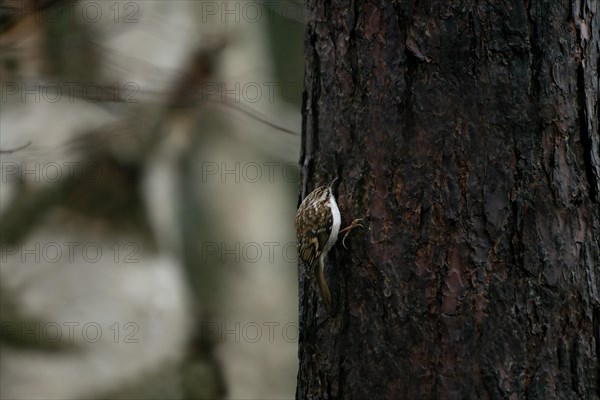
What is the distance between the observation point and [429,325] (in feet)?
6.48

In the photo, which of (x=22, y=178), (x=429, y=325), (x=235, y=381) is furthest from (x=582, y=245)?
(x=235, y=381)

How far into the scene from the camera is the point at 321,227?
7.26ft

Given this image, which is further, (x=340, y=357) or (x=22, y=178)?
(x=22, y=178)

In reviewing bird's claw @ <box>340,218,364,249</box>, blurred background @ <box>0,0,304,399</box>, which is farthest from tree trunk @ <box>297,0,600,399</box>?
blurred background @ <box>0,0,304,399</box>

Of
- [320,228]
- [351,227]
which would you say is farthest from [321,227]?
[351,227]

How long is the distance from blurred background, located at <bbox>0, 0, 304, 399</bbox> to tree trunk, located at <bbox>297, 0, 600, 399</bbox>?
3.30 m

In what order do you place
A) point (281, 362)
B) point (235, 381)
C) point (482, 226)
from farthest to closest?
point (281, 362)
point (235, 381)
point (482, 226)

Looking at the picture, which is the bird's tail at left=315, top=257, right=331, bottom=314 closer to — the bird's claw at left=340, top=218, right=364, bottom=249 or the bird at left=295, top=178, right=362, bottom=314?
the bird at left=295, top=178, right=362, bottom=314

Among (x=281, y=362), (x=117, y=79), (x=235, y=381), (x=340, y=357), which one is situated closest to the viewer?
(x=340, y=357)

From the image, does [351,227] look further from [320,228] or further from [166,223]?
[166,223]

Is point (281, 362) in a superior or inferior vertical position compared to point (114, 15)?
inferior

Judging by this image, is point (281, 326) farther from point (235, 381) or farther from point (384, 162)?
point (384, 162)

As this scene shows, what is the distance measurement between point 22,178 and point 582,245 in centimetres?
394

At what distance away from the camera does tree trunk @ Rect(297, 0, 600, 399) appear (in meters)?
1.95
